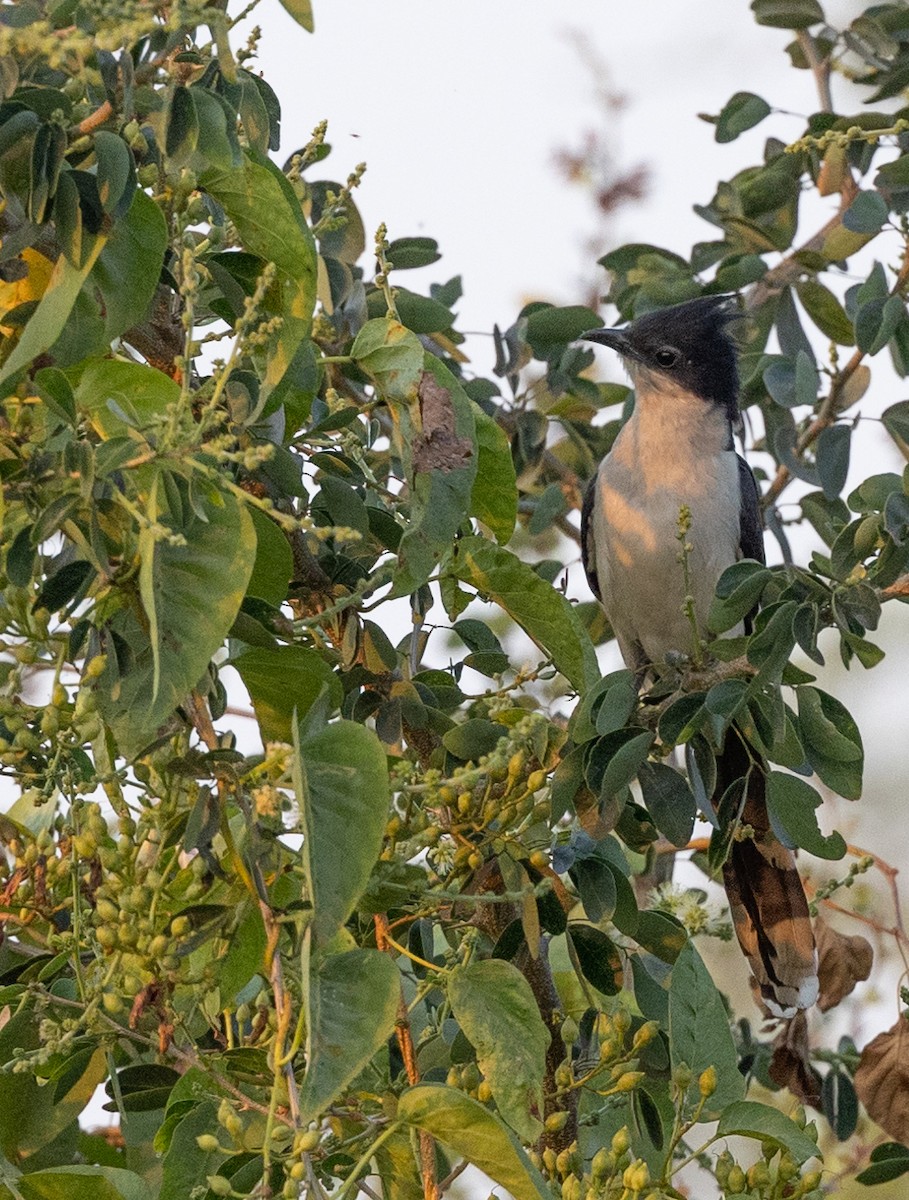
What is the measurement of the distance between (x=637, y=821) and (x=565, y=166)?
2.85 metres

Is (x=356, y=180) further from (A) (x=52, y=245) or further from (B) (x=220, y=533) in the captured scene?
(B) (x=220, y=533)

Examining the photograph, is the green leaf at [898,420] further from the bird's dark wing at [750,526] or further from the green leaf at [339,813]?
the green leaf at [339,813]

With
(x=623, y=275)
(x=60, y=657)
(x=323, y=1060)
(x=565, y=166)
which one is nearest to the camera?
(x=323, y=1060)

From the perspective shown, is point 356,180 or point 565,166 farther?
point 565,166

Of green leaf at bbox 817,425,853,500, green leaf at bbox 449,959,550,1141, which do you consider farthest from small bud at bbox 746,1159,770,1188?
green leaf at bbox 817,425,853,500

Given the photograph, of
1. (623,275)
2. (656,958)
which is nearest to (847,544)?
(656,958)

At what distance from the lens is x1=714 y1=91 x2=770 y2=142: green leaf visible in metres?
3.83

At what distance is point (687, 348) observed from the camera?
500cm

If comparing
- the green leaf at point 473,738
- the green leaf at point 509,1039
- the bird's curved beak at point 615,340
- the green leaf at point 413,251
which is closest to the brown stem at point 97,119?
the green leaf at point 473,738

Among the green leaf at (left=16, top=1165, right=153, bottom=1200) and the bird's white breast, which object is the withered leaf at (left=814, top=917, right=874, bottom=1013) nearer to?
the bird's white breast

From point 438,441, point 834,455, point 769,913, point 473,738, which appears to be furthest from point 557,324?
point 438,441

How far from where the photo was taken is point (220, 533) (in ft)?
5.23

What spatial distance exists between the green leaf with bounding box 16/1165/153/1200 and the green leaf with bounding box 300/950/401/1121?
0.42 metres

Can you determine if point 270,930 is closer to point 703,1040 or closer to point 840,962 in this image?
point 703,1040
